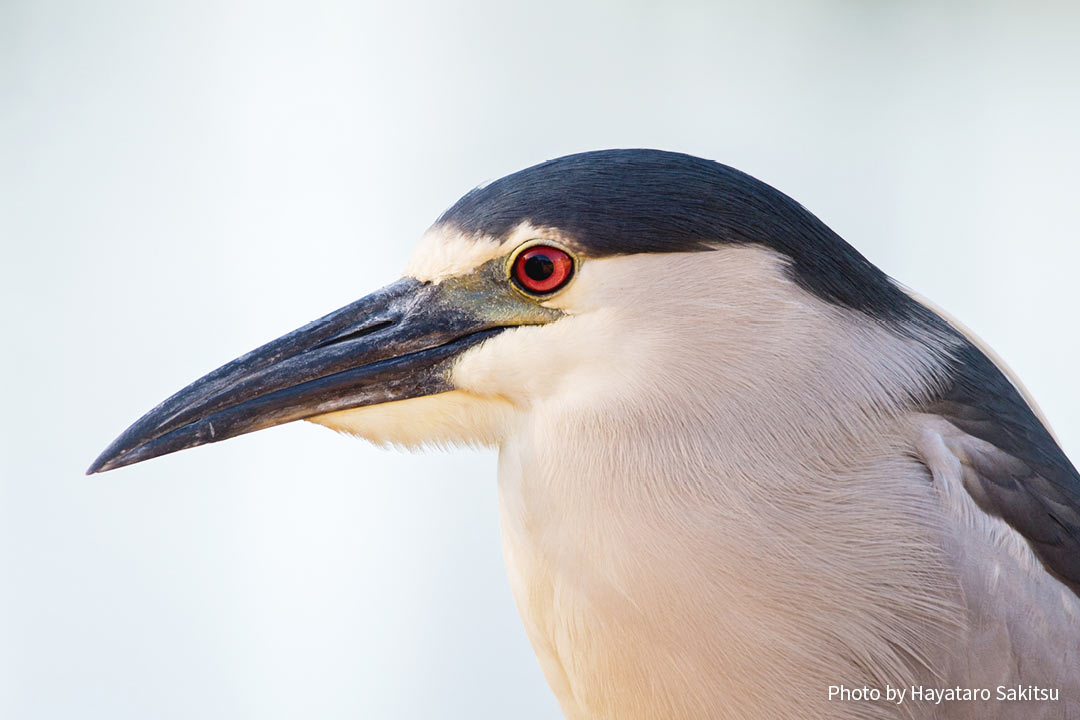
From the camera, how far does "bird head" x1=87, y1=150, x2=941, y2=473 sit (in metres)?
0.93

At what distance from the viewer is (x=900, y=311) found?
1029 millimetres

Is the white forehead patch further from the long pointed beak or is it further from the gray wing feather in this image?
the gray wing feather

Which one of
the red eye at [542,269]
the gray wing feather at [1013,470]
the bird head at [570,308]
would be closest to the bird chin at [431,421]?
the bird head at [570,308]

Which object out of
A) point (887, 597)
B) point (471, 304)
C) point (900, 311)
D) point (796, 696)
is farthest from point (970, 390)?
point (471, 304)

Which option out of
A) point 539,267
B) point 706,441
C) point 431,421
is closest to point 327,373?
point 431,421

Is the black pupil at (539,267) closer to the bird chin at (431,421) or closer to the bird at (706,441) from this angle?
the bird at (706,441)

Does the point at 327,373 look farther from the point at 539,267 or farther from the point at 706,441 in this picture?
→ the point at 706,441

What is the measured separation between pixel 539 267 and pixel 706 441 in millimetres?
218

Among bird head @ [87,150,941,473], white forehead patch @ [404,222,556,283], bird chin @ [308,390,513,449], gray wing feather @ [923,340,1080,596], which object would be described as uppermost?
white forehead patch @ [404,222,556,283]

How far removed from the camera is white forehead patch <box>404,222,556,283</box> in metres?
0.94

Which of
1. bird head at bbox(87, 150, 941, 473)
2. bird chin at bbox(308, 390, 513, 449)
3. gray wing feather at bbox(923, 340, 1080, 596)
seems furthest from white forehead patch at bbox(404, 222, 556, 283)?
gray wing feather at bbox(923, 340, 1080, 596)

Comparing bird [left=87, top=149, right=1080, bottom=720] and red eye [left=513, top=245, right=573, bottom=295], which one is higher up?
red eye [left=513, top=245, right=573, bottom=295]

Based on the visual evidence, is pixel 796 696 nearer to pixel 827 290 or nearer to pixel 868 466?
pixel 868 466

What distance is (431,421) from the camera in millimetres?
1012
